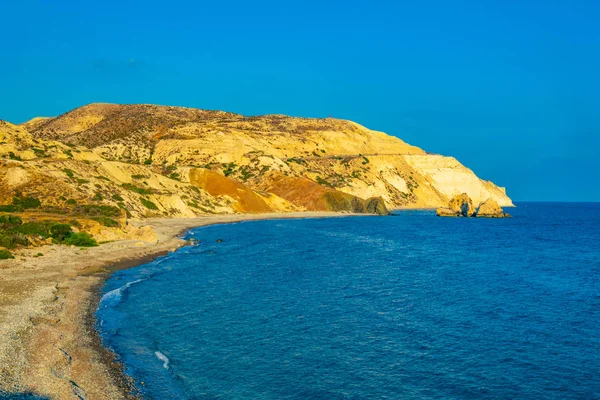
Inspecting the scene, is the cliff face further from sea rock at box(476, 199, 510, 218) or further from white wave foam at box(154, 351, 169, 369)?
white wave foam at box(154, 351, 169, 369)

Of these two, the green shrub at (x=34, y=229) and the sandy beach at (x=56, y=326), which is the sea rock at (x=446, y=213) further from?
the green shrub at (x=34, y=229)

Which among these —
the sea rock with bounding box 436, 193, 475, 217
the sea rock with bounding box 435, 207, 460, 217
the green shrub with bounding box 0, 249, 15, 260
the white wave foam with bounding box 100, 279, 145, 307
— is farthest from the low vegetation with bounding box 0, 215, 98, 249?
the sea rock with bounding box 436, 193, 475, 217

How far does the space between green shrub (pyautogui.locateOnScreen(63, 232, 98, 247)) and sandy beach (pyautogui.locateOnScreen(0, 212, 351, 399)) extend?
4.64 feet

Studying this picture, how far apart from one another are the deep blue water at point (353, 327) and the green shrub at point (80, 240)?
6.03m

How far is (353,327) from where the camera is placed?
25219 millimetres

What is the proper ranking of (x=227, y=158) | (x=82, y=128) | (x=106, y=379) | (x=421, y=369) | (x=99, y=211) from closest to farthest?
(x=106, y=379) → (x=421, y=369) → (x=99, y=211) → (x=227, y=158) → (x=82, y=128)

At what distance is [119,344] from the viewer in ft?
70.6

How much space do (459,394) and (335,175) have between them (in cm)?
13528

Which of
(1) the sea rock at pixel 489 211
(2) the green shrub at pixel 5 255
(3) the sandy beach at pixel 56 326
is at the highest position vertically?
(1) the sea rock at pixel 489 211

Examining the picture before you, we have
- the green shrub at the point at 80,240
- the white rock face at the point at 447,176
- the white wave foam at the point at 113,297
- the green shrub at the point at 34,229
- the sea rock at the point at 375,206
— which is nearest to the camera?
the white wave foam at the point at 113,297

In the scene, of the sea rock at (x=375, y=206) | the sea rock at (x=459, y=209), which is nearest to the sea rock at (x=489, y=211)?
the sea rock at (x=459, y=209)

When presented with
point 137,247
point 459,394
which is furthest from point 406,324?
point 137,247

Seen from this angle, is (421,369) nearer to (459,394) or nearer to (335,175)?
(459,394)

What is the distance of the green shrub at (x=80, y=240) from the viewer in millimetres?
44125
